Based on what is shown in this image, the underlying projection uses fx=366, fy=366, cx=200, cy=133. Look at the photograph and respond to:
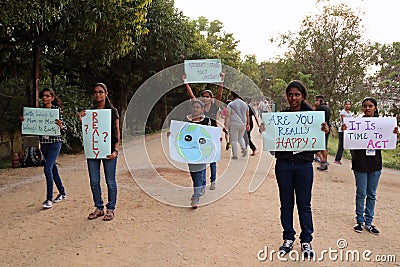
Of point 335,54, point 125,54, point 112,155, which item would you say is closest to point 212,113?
point 112,155

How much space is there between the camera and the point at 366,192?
4.45 meters

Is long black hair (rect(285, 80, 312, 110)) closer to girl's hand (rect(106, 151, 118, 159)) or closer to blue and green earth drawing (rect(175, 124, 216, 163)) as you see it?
blue and green earth drawing (rect(175, 124, 216, 163))

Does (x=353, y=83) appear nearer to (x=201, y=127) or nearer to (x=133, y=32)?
(x=133, y=32)

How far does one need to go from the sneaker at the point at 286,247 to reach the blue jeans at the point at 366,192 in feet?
4.08

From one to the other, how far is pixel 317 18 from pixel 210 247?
47.1 feet

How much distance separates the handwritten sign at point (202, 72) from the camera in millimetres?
6324

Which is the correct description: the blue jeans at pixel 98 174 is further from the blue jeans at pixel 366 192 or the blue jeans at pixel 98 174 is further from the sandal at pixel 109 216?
the blue jeans at pixel 366 192

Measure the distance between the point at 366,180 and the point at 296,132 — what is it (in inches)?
51.3

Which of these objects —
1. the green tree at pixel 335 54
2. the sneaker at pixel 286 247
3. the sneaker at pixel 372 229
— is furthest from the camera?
the green tree at pixel 335 54

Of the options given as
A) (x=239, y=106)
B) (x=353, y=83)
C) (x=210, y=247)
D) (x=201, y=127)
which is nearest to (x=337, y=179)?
(x=239, y=106)

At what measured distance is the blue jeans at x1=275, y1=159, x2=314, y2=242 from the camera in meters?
3.67

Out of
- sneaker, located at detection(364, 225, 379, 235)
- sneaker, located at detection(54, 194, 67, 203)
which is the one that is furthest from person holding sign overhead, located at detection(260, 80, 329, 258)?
sneaker, located at detection(54, 194, 67, 203)

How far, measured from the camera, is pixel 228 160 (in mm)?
9641

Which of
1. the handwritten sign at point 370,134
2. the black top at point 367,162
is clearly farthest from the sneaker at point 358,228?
the handwritten sign at point 370,134
